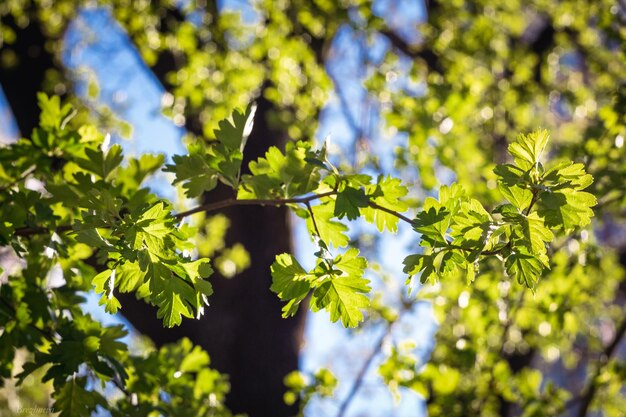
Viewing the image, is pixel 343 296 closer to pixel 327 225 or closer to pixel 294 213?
pixel 327 225

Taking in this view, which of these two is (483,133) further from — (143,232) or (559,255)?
(143,232)

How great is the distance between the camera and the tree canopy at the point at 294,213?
4.12ft

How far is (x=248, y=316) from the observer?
3365 millimetres

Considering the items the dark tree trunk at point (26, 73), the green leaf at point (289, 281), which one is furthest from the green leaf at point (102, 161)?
the dark tree trunk at point (26, 73)

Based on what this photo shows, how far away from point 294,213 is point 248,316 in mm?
1625

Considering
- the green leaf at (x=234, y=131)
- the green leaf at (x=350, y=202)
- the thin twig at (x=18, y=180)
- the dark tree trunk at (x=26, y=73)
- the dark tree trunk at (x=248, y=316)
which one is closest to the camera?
the green leaf at (x=350, y=202)

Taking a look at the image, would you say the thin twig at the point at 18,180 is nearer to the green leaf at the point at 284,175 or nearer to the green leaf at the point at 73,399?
the green leaf at the point at 73,399

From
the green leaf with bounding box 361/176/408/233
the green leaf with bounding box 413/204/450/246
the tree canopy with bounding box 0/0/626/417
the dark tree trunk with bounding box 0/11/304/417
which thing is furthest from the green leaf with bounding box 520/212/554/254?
the dark tree trunk with bounding box 0/11/304/417

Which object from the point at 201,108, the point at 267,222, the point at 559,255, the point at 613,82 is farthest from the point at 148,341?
the point at 613,82

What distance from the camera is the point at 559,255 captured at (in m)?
2.73

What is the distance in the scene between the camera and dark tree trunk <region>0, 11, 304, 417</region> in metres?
3.18

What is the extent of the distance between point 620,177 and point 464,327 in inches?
62.1

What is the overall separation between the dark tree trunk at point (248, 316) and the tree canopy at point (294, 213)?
0.04 feet


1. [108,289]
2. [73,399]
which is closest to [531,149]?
[108,289]
